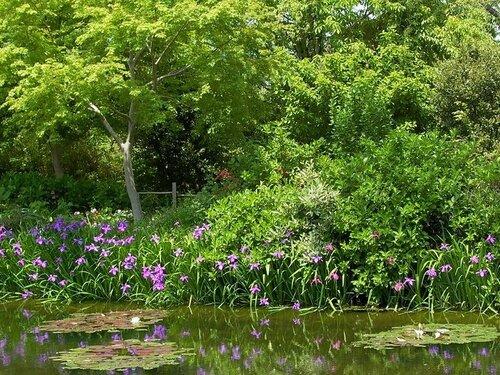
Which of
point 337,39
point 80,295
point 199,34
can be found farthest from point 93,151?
point 80,295

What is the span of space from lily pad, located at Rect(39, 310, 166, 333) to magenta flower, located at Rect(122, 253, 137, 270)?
26.2 inches

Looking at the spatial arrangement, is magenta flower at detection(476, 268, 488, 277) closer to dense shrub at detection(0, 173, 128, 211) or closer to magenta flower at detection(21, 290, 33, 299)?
magenta flower at detection(21, 290, 33, 299)

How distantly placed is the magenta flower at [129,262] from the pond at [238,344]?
44 cm

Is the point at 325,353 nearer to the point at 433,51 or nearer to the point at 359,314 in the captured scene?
the point at 359,314

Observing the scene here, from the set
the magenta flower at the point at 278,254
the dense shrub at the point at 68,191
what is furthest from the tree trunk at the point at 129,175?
the magenta flower at the point at 278,254

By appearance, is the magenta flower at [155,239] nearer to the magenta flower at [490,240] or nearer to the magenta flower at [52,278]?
the magenta flower at [52,278]

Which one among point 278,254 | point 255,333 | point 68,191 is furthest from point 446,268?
point 68,191

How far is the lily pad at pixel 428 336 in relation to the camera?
5.92 meters

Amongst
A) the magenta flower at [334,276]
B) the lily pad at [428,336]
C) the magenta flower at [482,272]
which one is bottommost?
the lily pad at [428,336]

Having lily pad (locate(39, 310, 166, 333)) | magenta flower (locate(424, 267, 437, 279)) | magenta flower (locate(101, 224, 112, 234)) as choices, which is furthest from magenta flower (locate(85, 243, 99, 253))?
magenta flower (locate(424, 267, 437, 279))

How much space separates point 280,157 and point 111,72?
9.32ft

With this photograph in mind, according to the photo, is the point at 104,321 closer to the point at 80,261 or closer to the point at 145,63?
the point at 80,261

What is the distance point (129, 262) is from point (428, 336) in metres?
A: 3.60

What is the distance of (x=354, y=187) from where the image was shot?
26.3ft
